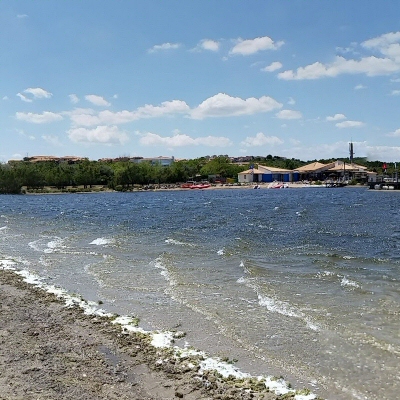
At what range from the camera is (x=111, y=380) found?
988 cm

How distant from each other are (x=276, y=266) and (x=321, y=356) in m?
12.0

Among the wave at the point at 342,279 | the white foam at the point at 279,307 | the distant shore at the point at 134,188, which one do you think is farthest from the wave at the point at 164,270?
the distant shore at the point at 134,188

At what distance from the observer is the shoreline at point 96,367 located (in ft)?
30.5

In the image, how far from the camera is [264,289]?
18672mm

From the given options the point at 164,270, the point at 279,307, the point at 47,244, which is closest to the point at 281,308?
the point at 279,307

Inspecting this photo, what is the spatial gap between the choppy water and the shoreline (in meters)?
1.22

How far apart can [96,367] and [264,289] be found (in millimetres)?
9498

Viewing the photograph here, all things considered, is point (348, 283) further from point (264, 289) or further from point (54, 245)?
point (54, 245)

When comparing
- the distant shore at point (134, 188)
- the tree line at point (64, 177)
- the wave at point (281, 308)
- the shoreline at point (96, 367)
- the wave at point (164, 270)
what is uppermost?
the tree line at point (64, 177)

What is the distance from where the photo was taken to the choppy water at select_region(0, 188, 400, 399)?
11.4 meters

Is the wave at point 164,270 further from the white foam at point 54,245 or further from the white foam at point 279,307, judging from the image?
the white foam at point 54,245

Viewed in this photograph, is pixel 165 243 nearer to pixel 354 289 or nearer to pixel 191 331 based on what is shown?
pixel 354 289

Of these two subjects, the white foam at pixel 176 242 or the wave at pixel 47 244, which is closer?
the wave at pixel 47 244

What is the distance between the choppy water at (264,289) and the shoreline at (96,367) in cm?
122
